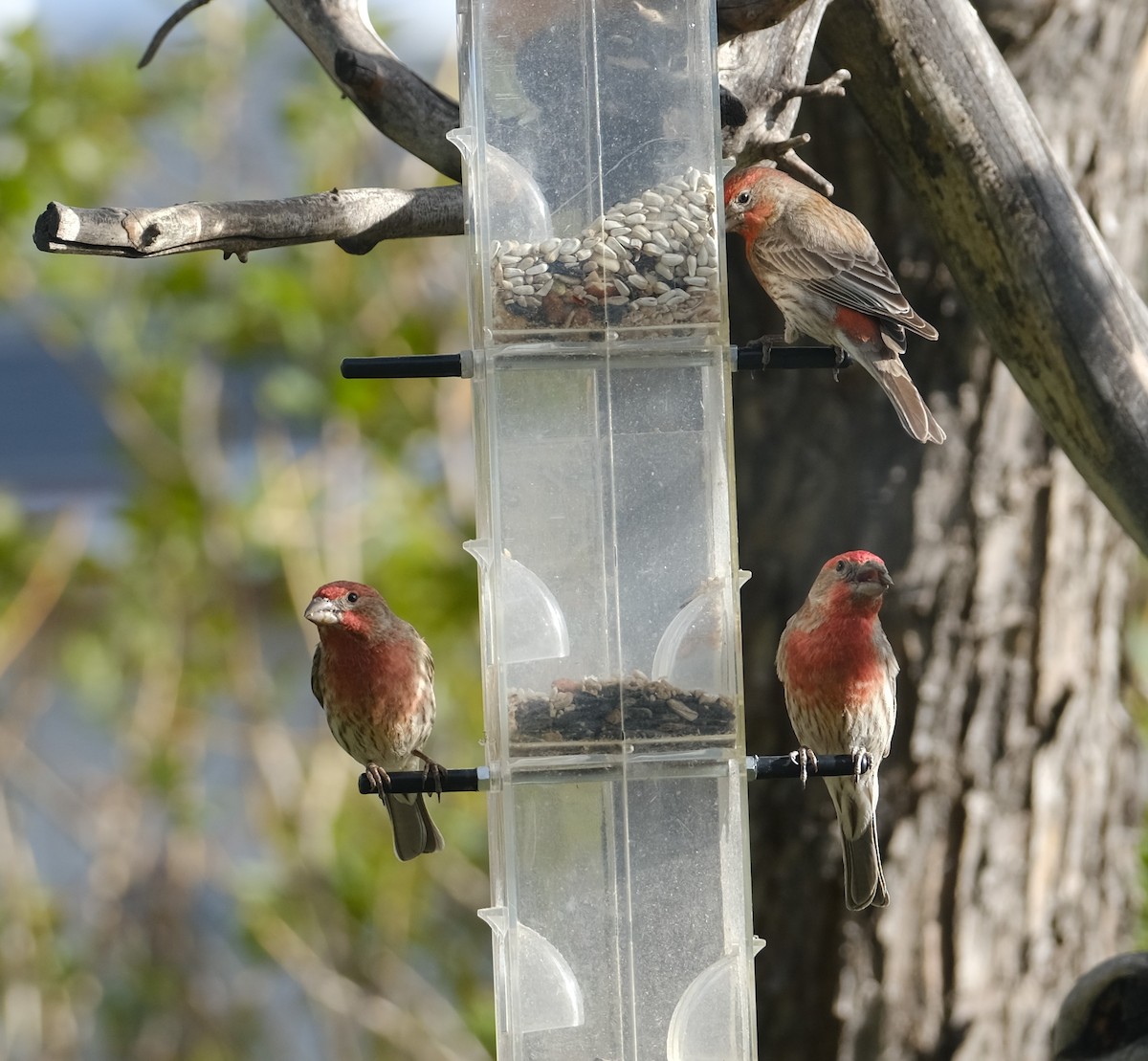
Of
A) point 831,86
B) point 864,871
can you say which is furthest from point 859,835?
point 831,86

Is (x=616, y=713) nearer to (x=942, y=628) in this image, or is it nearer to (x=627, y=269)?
(x=627, y=269)

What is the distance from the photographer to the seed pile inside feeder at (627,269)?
2.67 meters

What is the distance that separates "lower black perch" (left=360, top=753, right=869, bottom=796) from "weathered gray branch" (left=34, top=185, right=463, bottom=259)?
1.06m

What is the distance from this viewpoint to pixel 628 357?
2693 mm

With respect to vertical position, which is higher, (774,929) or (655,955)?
(655,955)

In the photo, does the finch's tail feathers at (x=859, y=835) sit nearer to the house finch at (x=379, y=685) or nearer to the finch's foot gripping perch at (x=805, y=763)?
the finch's foot gripping perch at (x=805, y=763)

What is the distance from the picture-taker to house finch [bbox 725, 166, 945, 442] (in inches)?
129

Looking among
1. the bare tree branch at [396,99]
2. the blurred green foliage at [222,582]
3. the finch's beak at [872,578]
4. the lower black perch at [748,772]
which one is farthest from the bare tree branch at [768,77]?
the blurred green foliage at [222,582]

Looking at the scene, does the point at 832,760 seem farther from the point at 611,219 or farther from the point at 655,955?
the point at 611,219

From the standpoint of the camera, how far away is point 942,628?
452 cm

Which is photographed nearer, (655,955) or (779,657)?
(655,955)

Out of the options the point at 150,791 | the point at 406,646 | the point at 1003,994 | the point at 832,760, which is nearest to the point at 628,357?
the point at 832,760

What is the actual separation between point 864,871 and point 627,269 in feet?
5.21

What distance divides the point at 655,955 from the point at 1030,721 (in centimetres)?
237
